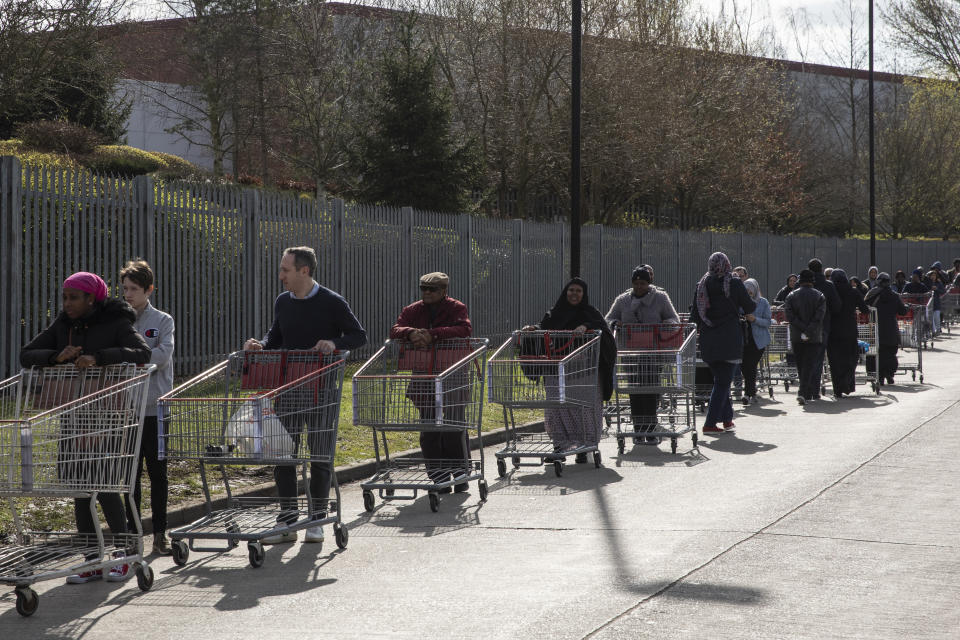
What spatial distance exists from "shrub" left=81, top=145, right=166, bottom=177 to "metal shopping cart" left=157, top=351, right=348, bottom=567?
2254 cm

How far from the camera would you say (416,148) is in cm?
2794

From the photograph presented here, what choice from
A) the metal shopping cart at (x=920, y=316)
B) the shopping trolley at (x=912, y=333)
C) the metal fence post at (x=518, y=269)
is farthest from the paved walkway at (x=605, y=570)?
the metal fence post at (x=518, y=269)

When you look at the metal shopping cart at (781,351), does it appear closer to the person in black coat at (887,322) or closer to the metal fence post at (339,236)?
the person in black coat at (887,322)

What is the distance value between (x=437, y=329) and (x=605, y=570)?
311cm

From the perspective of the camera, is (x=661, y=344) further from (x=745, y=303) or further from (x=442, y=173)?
(x=442, y=173)

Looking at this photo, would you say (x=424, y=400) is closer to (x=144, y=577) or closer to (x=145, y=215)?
(x=144, y=577)

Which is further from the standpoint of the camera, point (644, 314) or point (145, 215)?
point (145, 215)

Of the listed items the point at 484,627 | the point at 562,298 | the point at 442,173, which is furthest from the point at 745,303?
the point at 442,173

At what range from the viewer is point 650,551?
703 centimetres

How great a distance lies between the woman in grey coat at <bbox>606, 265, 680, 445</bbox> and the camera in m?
12.3

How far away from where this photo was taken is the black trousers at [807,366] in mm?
16406

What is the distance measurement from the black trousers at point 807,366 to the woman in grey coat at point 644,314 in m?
4.70

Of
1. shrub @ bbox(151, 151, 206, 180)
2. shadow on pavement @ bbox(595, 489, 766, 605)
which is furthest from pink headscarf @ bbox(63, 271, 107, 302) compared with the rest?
shrub @ bbox(151, 151, 206, 180)

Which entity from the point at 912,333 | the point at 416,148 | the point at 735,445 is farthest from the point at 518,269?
the point at 735,445
